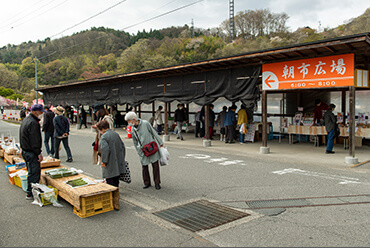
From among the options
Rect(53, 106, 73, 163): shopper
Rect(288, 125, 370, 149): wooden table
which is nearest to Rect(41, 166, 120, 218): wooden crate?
Rect(53, 106, 73, 163): shopper

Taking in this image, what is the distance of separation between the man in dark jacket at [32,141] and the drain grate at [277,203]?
14.4 feet

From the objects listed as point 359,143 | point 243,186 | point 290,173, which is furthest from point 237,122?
point 243,186

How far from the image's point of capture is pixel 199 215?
5.19 m

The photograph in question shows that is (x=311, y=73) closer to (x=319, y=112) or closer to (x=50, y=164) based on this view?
(x=319, y=112)

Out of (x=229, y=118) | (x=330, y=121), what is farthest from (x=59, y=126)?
(x=330, y=121)

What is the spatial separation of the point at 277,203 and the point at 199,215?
1.65 m

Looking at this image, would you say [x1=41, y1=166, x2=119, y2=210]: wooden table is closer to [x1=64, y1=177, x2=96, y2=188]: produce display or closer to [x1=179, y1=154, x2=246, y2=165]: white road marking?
[x1=64, y1=177, x2=96, y2=188]: produce display

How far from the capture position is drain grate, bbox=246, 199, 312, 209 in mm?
5586

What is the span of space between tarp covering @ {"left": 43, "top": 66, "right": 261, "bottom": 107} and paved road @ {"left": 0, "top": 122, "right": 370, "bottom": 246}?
4.68m

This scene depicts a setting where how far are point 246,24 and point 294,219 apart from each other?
84.1 m

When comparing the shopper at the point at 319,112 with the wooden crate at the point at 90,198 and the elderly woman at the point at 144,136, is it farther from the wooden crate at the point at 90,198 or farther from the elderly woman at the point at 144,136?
the wooden crate at the point at 90,198

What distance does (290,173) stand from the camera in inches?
328

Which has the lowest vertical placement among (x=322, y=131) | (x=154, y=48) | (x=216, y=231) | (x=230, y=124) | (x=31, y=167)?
(x=216, y=231)

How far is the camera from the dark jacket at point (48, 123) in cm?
1070
